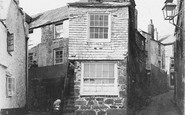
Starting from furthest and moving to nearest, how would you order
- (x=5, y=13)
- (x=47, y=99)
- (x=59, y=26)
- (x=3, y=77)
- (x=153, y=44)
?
(x=153, y=44)
(x=59, y=26)
(x=47, y=99)
(x=5, y=13)
(x=3, y=77)

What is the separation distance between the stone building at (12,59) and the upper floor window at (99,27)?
4.70m

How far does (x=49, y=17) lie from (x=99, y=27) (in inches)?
587

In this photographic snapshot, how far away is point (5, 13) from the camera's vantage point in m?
16.7

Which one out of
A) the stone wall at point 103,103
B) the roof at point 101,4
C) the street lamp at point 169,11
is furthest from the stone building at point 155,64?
the street lamp at point 169,11

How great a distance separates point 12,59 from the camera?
60.0 feet

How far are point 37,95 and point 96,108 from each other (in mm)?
11348

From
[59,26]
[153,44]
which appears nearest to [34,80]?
[59,26]

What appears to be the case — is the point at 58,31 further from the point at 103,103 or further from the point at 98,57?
the point at 103,103

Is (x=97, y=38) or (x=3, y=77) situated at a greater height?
(x=97, y=38)

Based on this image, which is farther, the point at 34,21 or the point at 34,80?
the point at 34,21

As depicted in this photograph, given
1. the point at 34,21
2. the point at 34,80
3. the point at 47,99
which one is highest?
the point at 34,21

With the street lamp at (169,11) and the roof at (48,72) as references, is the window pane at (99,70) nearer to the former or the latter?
the street lamp at (169,11)

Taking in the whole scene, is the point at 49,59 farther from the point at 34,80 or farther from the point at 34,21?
the point at 34,21

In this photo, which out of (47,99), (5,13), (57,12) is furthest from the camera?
(57,12)
